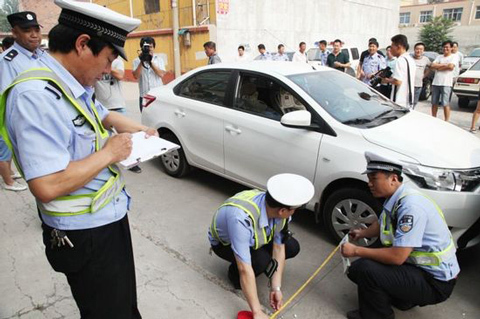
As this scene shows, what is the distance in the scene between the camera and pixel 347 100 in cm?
338

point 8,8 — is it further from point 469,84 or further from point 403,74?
point 403,74

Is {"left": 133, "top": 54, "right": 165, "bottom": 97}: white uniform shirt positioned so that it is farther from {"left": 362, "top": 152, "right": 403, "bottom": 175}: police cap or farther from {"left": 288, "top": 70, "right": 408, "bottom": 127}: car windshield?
{"left": 362, "top": 152, "right": 403, "bottom": 175}: police cap

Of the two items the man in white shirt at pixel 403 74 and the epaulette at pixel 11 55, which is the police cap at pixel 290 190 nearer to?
the epaulette at pixel 11 55

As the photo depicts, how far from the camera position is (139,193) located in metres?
4.27

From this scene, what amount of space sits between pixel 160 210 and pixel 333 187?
188 centimetres

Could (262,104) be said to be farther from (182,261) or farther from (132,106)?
(132,106)

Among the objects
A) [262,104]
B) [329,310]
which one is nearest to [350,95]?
[262,104]

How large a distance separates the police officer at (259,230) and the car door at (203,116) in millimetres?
1525

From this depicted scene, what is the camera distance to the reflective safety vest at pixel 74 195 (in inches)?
45.2

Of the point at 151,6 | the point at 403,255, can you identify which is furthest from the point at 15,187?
the point at 151,6

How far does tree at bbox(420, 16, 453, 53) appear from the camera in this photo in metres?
33.0

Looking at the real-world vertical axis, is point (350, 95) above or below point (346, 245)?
above

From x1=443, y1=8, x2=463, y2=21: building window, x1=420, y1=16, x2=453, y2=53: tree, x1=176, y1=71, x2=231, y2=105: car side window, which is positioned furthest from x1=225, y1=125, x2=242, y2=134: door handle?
x1=443, y1=8, x2=463, y2=21: building window

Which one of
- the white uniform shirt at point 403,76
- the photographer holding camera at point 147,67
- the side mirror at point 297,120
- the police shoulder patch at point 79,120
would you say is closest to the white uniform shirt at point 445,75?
the white uniform shirt at point 403,76
